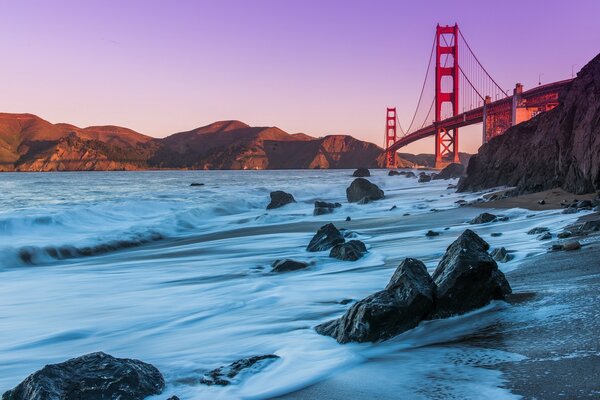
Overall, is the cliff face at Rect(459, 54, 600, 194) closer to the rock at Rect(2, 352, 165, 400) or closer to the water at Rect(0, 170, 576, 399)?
the water at Rect(0, 170, 576, 399)

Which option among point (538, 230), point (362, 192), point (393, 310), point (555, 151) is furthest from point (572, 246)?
point (362, 192)

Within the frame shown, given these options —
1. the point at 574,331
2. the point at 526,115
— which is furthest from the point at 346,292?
the point at 526,115

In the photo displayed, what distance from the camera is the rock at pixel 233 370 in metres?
2.63

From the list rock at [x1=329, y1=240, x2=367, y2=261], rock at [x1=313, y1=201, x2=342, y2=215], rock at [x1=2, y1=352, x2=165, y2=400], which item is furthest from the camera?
rock at [x1=313, y1=201, x2=342, y2=215]

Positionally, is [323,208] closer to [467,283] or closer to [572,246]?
[572,246]

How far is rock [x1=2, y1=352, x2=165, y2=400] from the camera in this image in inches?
89.6

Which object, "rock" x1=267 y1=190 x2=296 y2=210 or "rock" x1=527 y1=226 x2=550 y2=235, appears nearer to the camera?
"rock" x1=527 y1=226 x2=550 y2=235

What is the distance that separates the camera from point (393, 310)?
9.89 feet

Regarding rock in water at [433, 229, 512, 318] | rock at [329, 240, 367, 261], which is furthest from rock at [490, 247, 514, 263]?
rock at [329, 240, 367, 261]

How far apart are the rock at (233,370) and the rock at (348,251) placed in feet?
11.9

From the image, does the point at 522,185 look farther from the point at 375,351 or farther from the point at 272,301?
the point at 375,351

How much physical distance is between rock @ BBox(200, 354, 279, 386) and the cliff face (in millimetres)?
7874

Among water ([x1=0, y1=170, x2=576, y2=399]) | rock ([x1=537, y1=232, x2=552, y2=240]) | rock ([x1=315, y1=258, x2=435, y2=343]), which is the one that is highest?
rock ([x1=537, y1=232, x2=552, y2=240])

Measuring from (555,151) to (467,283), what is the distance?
10377mm
